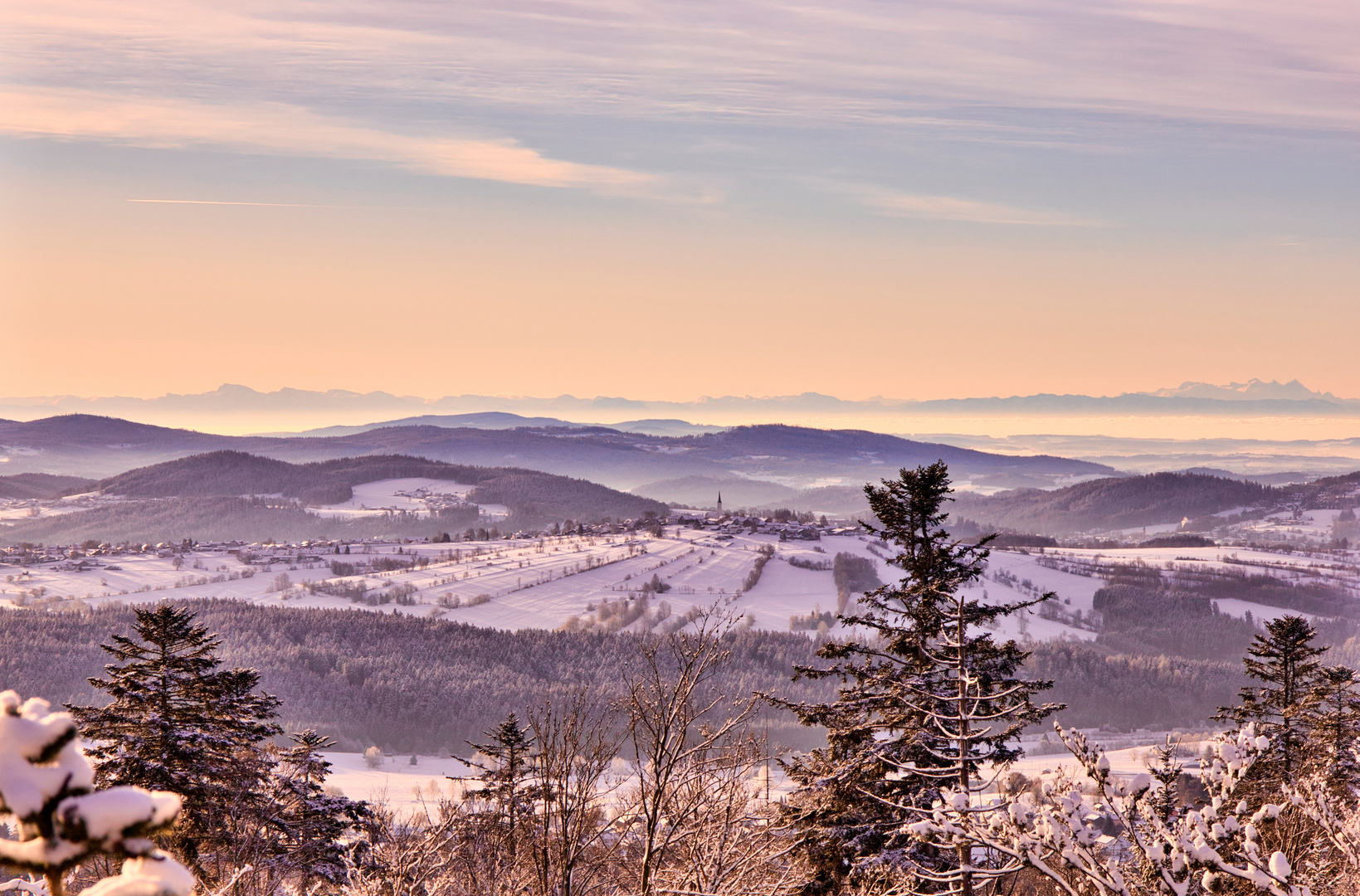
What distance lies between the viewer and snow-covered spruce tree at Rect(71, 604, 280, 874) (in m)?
20.4

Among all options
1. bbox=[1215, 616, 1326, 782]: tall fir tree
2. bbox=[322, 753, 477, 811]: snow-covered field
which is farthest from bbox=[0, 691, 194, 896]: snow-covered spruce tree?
bbox=[322, 753, 477, 811]: snow-covered field

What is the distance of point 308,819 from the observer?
25.3m

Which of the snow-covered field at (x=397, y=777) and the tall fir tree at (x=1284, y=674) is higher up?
the tall fir tree at (x=1284, y=674)

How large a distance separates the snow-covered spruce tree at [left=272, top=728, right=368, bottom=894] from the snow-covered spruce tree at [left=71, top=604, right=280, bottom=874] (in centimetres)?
154

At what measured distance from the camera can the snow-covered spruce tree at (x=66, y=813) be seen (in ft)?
8.57

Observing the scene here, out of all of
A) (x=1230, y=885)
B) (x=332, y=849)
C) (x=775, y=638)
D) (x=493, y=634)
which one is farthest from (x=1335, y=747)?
(x=493, y=634)

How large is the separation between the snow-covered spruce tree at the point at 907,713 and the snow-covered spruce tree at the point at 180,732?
12123 millimetres

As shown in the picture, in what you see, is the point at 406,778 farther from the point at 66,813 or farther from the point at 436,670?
the point at 66,813

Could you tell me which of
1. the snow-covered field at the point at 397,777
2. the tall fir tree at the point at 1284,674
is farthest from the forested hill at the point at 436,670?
the tall fir tree at the point at 1284,674

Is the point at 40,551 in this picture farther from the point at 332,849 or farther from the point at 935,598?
the point at 935,598

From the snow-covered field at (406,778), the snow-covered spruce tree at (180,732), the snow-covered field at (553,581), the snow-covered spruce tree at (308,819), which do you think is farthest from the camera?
the snow-covered field at (553,581)

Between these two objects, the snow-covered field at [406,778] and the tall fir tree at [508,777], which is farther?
the snow-covered field at [406,778]

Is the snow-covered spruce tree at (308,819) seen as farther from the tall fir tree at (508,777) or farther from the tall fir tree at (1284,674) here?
the tall fir tree at (1284,674)

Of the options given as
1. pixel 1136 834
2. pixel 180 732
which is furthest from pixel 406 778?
pixel 1136 834
